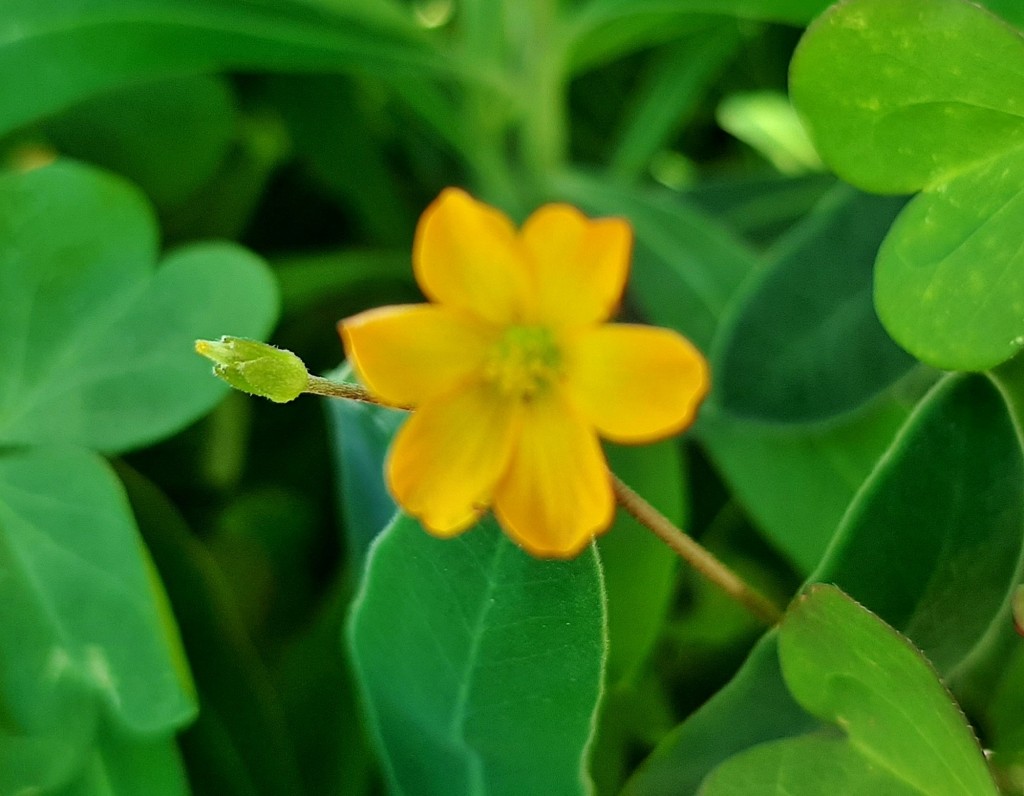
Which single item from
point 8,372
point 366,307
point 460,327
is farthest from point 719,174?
point 8,372

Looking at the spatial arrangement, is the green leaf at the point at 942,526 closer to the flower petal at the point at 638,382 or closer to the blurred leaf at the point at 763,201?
the flower petal at the point at 638,382

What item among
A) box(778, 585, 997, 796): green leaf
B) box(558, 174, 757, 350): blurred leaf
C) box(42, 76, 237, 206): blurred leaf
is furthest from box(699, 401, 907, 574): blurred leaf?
box(42, 76, 237, 206): blurred leaf

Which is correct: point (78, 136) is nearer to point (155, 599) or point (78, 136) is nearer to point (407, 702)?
point (155, 599)

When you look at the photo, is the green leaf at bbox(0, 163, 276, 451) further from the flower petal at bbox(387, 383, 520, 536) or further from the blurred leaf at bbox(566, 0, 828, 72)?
the blurred leaf at bbox(566, 0, 828, 72)

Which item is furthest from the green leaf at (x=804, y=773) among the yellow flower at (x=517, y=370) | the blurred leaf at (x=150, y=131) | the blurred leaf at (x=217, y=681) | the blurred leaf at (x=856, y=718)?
the blurred leaf at (x=150, y=131)

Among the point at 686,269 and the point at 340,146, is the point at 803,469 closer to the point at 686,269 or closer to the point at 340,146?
the point at 686,269
